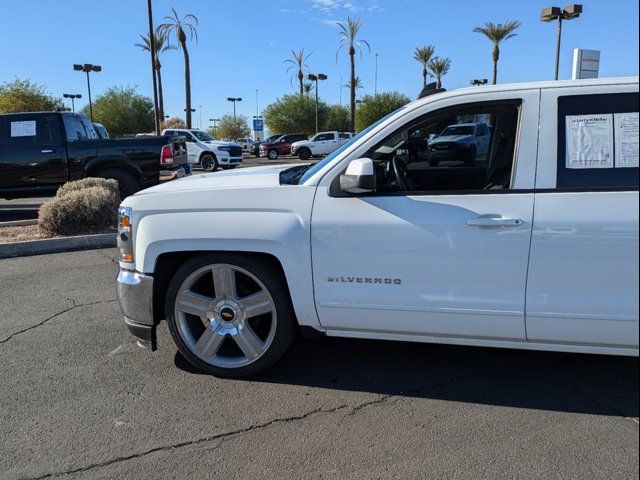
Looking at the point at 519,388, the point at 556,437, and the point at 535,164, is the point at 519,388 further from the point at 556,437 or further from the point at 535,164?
the point at 535,164

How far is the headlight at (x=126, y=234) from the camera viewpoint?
11.4 feet

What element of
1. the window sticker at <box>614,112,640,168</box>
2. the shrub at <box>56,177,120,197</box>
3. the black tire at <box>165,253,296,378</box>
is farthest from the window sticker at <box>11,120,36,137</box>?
the window sticker at <box>614,112,640,168</box>

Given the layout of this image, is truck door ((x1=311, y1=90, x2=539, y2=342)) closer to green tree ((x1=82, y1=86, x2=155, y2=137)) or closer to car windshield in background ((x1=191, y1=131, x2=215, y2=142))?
A: car windshield in background ((x1=191, y1=131, x2=215, y2=142))

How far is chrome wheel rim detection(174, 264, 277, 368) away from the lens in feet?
11.0

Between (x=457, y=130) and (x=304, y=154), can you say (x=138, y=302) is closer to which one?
(x=457, y=130)

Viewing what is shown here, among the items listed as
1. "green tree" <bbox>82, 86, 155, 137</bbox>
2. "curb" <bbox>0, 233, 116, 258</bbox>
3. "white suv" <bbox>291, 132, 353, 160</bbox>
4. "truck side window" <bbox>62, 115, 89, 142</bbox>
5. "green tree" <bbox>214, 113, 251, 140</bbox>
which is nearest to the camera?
"curb" <bbox>0, 233, 116, 258</bbox>

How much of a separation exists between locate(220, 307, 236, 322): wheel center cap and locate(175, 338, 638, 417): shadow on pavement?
434 millimetres

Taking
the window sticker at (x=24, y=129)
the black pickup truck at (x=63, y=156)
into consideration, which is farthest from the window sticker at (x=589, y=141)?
the window sticker at (x=24, y=129)

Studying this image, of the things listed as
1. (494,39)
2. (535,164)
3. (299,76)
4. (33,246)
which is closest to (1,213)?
(33,246)

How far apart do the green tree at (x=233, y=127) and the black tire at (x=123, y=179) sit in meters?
69.2

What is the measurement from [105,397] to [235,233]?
135 cm

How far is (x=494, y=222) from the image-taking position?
2.81m

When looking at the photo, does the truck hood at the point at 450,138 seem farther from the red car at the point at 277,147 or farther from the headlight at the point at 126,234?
the red car at the point at 277,147

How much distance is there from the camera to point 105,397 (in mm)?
3309
